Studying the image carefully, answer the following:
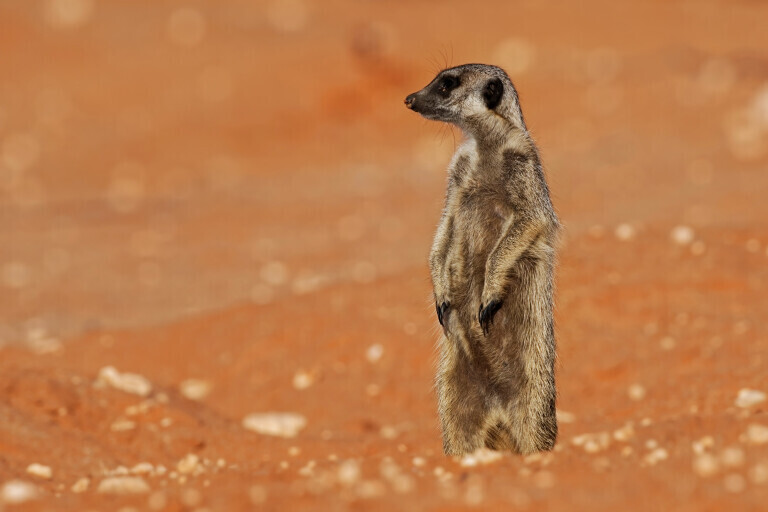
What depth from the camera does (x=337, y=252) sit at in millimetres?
13016

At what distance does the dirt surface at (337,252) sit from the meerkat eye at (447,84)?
179 centimetres

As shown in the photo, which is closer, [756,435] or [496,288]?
[756,435]

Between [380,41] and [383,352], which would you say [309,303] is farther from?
[380,41]

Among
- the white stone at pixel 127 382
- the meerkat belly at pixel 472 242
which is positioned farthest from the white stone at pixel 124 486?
the white stone at pixel 127 382

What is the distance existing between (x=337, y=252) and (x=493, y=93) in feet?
25.8

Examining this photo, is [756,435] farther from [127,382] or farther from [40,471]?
[127,382]

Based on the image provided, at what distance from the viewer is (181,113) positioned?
20438mm

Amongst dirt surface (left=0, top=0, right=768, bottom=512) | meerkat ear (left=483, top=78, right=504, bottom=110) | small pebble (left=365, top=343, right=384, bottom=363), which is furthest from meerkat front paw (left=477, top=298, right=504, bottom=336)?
small pebble (left=365, top=343, right=384, bottom=363)

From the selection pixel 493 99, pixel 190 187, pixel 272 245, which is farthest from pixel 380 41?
pixel 493 99

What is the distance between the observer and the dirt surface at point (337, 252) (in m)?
4.41

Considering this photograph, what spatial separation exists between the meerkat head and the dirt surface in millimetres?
1537

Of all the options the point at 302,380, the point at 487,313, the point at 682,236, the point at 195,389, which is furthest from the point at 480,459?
the point at 682,236

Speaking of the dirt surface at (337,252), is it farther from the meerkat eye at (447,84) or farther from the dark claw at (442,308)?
the meerkat eye at (447,84)

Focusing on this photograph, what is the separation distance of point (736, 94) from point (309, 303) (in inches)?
478
